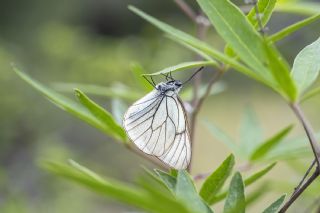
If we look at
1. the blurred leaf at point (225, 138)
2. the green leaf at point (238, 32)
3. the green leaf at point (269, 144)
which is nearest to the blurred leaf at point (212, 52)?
the green leaf at point (238, 32)

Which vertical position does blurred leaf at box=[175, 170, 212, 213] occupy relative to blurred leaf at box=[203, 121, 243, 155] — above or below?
below

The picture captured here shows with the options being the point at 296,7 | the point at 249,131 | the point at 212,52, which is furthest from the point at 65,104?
the point at 296,7

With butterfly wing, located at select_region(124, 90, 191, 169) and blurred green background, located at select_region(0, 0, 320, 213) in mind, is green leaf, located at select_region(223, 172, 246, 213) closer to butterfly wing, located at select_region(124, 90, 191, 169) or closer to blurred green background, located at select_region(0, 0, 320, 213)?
butterfly wing, located at select_region(124, 90, 191, 169)

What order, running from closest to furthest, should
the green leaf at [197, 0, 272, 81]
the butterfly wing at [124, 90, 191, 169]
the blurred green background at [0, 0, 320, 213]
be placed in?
the green leaf at [197, 0, 272, 81] → the butterfly wing at [124, 90, 191, 169] → the blurred green background at [0, 0, 320, 213]

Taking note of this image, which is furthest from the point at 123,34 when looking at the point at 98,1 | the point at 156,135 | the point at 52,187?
the point at 156,135

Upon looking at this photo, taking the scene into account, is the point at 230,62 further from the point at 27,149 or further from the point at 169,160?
the point at 27,149

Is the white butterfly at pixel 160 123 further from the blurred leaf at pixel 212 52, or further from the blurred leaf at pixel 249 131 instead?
the blurred leaf at pixel 249 131

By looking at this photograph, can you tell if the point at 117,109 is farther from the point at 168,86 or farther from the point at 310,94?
the point at 310,94


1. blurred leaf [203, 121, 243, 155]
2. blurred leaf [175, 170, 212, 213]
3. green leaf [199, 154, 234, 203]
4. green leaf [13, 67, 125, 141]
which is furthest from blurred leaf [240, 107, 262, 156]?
blurred leaf [175, 170, 212, 213]
